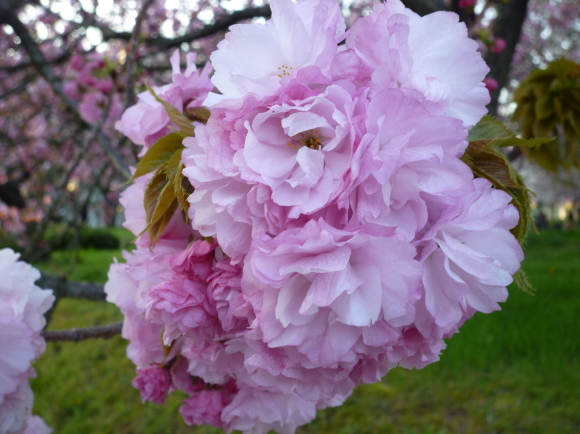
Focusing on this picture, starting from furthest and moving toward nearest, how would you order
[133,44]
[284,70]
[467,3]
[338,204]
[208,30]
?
[208,30] → [467,3] → [133,44] → [284,70] → [338,204]

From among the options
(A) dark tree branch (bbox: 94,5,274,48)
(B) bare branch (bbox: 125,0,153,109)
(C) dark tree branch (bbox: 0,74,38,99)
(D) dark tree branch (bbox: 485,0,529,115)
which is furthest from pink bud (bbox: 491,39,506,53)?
(C) dark tree branch (bbox: 0,74,38,99)

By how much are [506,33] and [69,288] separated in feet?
8.28

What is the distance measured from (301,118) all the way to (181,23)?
567cm

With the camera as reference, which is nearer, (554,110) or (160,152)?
(160,152)

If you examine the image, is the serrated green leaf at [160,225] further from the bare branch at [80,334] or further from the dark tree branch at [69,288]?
the dark tree branch at [69,288]

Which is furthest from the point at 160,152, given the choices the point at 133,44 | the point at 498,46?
the point at 498,46

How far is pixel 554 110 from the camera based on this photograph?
5.65 feet

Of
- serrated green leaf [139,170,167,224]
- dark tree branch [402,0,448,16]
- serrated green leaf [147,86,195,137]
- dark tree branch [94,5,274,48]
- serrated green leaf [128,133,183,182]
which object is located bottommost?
dark tree branch [94,5,274,48]

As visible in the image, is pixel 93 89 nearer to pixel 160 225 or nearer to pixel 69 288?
pixel 69 288

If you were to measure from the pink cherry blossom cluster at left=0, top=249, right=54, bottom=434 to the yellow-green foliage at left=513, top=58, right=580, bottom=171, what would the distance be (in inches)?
65.1

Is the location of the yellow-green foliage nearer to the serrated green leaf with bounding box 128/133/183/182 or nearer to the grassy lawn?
the serrated green leaf with bounding box 128/133/183/182

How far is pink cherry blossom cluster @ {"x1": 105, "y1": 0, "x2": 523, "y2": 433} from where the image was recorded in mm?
546

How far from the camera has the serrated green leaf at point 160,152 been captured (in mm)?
769

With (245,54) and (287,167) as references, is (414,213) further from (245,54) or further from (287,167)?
(245,54)
